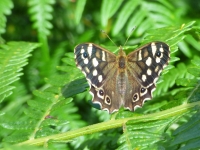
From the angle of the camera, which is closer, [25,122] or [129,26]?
[25,122]

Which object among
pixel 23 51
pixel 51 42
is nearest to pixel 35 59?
pixel 51 42

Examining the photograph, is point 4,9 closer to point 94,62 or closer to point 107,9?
point 107,9

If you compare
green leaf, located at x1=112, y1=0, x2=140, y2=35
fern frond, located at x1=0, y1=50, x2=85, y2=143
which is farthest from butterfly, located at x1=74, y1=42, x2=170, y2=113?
green leaf, located at x1=112, y1=0, x2=140, y2=35

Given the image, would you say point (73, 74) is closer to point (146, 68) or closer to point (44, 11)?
point (146, 68)

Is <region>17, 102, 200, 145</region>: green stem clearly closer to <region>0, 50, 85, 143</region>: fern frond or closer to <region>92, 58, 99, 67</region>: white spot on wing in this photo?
<region>0, 50, 85, 143</region>: fern frond

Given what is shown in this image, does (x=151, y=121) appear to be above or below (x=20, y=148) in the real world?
below

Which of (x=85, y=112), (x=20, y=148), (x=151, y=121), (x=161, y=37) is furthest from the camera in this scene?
(x=85, y=112)

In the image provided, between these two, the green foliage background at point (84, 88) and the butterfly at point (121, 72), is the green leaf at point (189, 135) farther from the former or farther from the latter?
the butterfly at point (121, 72)
